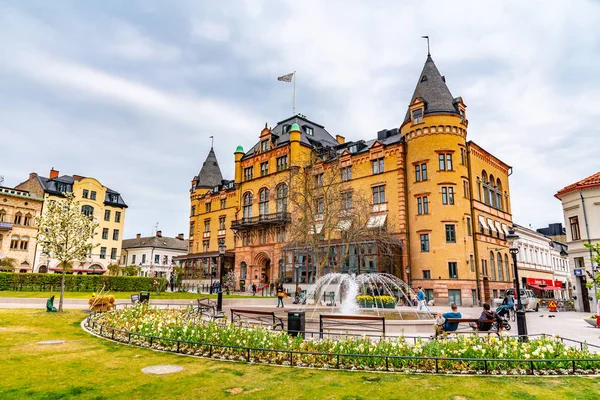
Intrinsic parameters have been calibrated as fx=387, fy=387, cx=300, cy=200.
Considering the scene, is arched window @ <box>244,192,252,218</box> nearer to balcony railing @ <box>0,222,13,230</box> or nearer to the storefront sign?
balcony railing @ <box>0,222,13,230</box>

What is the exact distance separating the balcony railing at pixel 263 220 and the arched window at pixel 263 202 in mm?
1221

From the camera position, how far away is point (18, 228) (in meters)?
54.8

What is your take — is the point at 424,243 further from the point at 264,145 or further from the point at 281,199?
the point at 264,145

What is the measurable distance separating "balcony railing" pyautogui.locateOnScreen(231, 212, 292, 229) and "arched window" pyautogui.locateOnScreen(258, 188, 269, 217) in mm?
1221

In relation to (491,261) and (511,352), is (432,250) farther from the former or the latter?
(511,352)

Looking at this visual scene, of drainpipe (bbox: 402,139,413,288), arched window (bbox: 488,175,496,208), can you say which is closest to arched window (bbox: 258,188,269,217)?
drainpipe (bbox: 402,139,413,288)

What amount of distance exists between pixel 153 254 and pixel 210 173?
23243mm

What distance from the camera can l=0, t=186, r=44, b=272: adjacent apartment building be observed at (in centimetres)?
5331

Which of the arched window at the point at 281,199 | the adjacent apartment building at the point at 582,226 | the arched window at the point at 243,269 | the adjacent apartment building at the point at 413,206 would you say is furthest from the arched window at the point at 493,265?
the arched window at the point at 243,269

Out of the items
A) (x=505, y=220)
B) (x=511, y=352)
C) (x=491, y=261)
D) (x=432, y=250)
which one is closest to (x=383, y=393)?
(x=511, y=352)

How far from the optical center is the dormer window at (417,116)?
37.2 metres

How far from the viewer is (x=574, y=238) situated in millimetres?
32094

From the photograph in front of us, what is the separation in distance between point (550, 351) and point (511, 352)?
827mm

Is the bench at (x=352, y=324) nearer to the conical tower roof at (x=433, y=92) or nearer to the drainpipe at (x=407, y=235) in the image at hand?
the drainpipe at (x=407, y=235)
